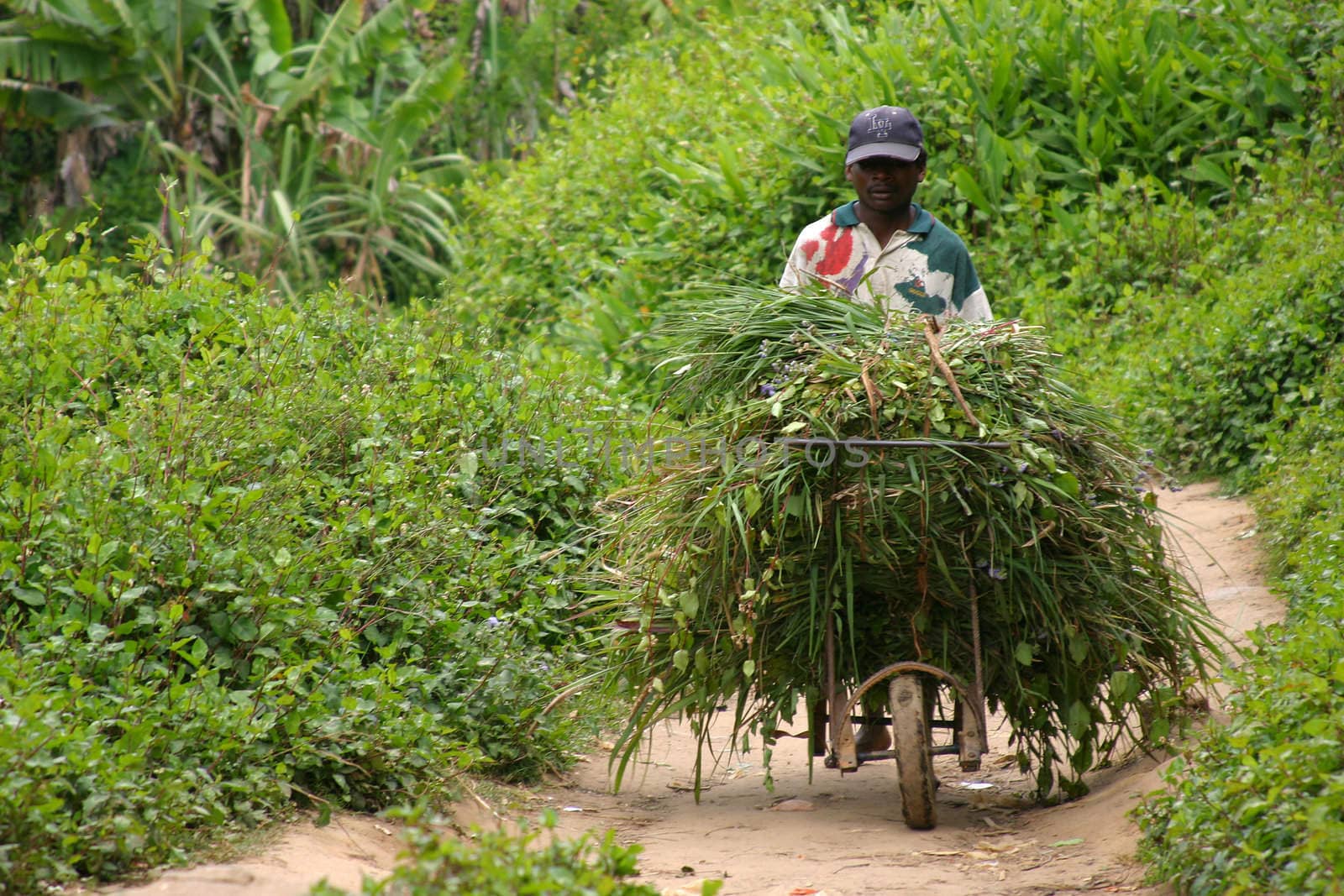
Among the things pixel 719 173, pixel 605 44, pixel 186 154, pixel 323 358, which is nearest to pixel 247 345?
pixel 323 358

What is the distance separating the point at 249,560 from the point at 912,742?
193cm

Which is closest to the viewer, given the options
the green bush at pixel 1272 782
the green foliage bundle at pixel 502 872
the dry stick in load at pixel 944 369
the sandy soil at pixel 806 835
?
the green foliage bundle at pixel 502 872

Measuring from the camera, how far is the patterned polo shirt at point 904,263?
5.12m

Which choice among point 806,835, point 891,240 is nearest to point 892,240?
point 891,240

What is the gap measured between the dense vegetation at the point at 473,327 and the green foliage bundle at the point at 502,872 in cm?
4

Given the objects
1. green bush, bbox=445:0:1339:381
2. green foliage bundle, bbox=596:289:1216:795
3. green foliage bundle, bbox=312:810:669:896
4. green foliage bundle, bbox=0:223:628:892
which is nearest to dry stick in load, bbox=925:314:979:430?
green foliage bundle, bbox=596:289:1216:795

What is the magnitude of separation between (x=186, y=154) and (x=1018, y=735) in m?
12.0

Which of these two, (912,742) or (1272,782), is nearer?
(1272,782)

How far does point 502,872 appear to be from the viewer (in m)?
2.67

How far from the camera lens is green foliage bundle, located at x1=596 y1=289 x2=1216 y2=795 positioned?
13.3 ft

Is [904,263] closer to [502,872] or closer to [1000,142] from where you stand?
[502,872]

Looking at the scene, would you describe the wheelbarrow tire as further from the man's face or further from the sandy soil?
the man's face

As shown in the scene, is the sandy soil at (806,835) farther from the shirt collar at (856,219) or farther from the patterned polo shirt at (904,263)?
the shirt collar at (856,219)

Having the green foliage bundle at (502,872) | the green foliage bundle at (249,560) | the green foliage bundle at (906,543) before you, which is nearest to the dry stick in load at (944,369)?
the green foliage bundle at (906,543)
